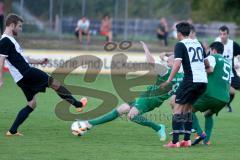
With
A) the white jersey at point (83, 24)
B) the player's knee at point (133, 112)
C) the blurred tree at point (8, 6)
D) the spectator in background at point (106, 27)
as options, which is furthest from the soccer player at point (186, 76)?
the spectator in background at point (106, 27)

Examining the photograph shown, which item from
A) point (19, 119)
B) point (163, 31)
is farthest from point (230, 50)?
point (163, 31)

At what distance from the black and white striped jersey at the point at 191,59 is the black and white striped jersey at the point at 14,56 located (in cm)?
259

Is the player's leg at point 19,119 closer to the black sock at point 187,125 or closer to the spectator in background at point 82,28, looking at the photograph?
the black sock at point 187,125

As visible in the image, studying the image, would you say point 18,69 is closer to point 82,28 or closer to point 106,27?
point 82,28

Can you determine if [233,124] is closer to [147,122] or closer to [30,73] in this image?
[147,122]

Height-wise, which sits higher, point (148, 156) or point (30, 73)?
point (30, 73)

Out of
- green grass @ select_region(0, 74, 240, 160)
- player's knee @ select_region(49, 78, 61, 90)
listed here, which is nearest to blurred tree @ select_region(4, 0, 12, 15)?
green grass @ select_region(0, 74, 240, 160)

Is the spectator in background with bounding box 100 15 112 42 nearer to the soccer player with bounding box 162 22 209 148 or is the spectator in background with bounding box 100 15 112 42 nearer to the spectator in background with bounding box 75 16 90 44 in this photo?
the spectator in background with bounding box 75 16 90 44

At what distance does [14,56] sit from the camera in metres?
11.2

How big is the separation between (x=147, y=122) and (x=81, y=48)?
19.6 m

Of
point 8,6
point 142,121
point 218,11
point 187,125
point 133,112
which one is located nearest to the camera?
point 187,125

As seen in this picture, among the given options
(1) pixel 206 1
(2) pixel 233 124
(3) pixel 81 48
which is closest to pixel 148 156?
(2) pixel 233 124

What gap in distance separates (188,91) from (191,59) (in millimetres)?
474

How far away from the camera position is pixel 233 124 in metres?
13.6
